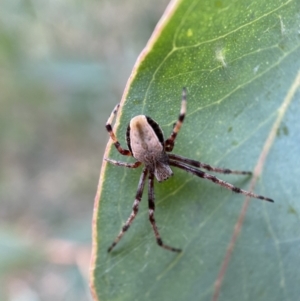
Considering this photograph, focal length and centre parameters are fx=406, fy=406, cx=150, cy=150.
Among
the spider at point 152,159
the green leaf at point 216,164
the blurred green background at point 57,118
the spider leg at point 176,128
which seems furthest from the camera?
the blurred green background at point 57,118

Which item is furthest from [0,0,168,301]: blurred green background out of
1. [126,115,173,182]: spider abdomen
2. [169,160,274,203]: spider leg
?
[169,160,274,203]: spider leg

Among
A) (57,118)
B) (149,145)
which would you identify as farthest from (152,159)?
(57,118)

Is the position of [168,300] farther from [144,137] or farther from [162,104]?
[162,104]

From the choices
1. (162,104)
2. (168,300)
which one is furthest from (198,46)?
(168,300)

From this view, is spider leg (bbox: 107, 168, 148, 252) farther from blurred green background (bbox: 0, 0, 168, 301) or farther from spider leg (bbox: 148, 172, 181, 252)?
blurred green background (bbox: 0, 0, 168, 301)

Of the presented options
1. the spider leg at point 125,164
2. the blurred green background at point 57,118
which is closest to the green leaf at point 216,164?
the spider leg at point 125,164

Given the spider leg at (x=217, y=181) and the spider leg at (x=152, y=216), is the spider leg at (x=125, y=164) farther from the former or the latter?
the spider leg at (x=217, y=181)

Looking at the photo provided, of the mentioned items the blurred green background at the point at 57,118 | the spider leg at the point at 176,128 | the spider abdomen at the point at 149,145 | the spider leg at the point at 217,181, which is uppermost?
the blurred green background at the point at 57,118
